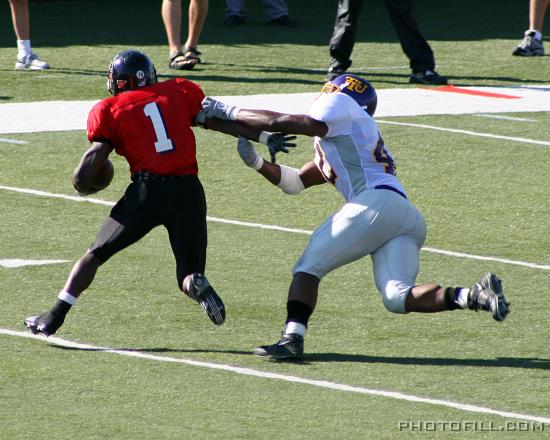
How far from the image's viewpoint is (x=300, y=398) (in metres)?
6.16

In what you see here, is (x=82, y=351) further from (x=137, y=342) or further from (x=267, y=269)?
(x=267, y=269)

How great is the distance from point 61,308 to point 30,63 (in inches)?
337

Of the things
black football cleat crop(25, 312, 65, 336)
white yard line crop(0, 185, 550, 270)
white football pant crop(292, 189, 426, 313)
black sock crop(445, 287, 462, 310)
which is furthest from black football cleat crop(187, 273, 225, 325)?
white yard line crop(0, 185, 550, 270)

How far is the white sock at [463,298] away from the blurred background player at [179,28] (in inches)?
338

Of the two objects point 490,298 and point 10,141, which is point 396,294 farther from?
point 10,141

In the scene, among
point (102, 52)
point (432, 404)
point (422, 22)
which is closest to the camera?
point (432, 404)

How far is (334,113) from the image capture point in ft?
22.4

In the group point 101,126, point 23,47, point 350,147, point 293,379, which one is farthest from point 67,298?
point 23,47

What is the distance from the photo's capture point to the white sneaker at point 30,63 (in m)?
15.2

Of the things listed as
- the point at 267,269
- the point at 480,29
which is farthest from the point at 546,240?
the point at 480,29

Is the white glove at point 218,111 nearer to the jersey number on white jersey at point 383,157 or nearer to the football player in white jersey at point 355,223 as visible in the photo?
the football player in white jersey at point 355,223

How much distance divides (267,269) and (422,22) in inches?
464

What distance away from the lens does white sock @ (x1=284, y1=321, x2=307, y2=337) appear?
6742mm

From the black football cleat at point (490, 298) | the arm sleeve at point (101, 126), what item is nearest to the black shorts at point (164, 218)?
the arm sleeve at point (101, 126)
